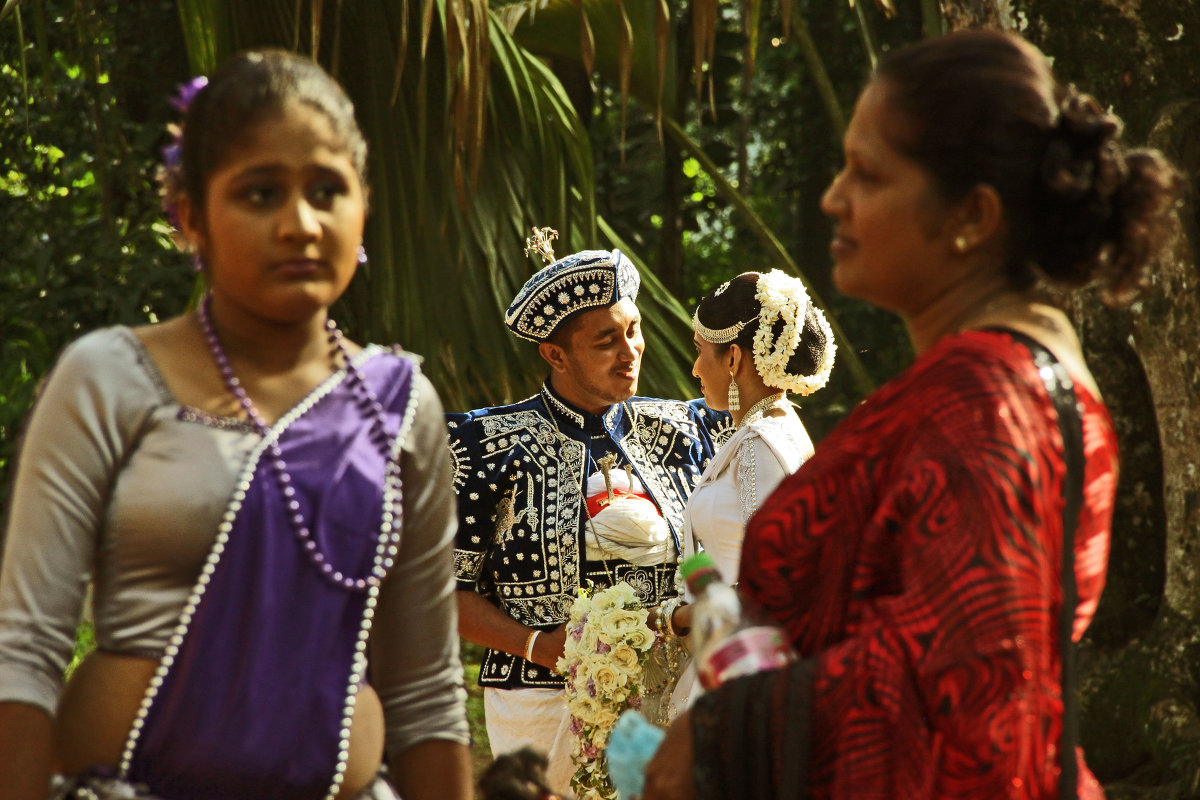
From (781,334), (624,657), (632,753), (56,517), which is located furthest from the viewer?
(781,334)

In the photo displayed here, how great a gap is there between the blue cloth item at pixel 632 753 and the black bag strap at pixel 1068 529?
0.51 meters

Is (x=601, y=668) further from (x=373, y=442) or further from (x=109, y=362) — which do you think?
(x=109, y=362)

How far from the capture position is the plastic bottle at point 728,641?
1714 millimetres

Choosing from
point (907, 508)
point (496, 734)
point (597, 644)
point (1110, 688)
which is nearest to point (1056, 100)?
point (907, 508)

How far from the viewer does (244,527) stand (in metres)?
1.73

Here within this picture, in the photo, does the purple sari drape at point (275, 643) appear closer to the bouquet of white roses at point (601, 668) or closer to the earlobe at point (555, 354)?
the bouquet of white roses at point (601, 668)

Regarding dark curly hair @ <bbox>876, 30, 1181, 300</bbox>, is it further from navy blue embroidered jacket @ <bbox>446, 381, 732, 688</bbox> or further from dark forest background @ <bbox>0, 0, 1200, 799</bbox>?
dark forest background @ <bbox>0, 0, 1200, 799</bbox>

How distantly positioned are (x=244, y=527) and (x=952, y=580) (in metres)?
0.87

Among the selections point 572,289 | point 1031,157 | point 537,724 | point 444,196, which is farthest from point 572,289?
point 1031,157

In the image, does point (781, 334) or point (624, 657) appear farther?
point (781, 334)

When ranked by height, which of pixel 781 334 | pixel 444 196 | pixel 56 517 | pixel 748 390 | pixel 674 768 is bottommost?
pixel 674 768

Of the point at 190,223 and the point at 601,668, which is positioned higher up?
the point at 190,223

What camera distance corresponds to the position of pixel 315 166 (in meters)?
1.83

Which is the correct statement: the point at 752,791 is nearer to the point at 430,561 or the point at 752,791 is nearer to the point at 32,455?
the point at 430,561
